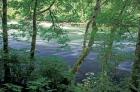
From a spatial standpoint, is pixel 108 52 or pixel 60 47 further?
pixel 60 47

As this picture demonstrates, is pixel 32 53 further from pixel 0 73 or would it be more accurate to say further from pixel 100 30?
pixel 100 30

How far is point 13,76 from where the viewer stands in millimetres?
10938

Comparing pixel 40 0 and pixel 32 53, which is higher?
pixel 40 0

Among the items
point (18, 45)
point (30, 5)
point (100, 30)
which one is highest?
point (30, 5)

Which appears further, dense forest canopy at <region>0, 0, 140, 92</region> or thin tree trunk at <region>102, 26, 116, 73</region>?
thin tree trunk at <region>102, 26, 116, 73</region>

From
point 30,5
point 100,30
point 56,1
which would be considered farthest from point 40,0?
point 100,30

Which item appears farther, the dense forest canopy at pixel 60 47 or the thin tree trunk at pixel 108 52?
the thin tree trunk at pixel 108 52

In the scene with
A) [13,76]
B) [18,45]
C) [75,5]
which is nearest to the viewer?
[13,76]

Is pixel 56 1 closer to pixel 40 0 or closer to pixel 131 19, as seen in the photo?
pixel 40 0

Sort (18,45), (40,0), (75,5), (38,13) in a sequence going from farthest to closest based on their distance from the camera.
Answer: (18,45) < (75,5) < (38,13) < (40,0)

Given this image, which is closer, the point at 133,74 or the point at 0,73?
the point at 133,74

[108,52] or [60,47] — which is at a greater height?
[108,52]

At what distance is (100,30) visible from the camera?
1187 centimetres

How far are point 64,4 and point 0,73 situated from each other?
14.3 ft
